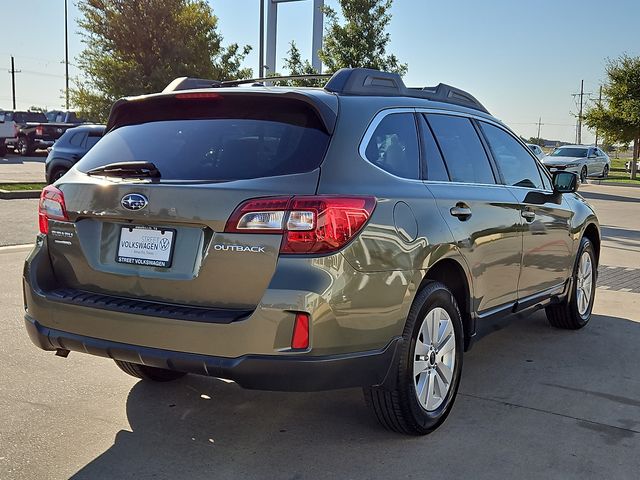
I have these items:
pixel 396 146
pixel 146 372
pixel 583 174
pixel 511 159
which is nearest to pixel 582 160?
pixel 583 174

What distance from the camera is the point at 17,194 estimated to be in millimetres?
15773

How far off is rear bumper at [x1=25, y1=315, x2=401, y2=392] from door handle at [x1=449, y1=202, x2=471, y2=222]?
900mm

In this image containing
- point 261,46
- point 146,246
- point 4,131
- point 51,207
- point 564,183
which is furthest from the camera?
point 4,131

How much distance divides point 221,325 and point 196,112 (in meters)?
1.16

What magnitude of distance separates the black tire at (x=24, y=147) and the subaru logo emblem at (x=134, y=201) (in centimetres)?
3230

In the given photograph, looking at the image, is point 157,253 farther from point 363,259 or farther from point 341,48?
point 341,48

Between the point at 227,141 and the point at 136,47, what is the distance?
881 inches

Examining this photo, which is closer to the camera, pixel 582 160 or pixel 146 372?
pixel 146 372

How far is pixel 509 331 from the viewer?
612 centimetres

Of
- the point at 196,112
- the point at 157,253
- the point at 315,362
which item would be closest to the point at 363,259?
the point at 315,362

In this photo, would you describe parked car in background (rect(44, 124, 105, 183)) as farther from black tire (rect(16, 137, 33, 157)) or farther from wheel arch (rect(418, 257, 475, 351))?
black tire (rect(16, 137, 33, 157))

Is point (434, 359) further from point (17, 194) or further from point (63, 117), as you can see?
point (63, 117)

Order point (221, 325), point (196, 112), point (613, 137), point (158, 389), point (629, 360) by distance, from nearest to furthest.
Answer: point (221, 325) → point (196, 112) → point (158, 389) → point (629, 360) → point (613, 137)

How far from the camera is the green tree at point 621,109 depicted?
3650 cm
